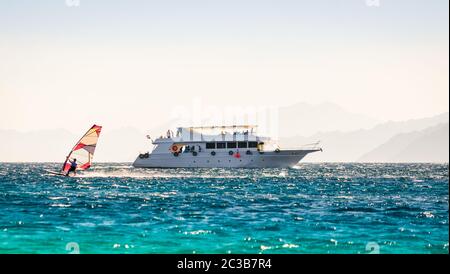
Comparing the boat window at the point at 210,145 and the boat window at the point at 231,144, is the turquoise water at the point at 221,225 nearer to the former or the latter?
the boat window at the point at 231,144

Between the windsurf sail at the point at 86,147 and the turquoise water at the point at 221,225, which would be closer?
the turquoise water at the point at 221,225

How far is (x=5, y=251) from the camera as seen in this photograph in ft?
72.3

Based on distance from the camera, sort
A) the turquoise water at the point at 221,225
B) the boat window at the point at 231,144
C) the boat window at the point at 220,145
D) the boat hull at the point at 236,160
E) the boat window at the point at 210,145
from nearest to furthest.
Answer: the turquoise water at the point at 221,225
the boat hull at the point at 236,160
the boat window at the point at 231,144
the boat window at the point at 220,145
the boat window at the point at 210,145

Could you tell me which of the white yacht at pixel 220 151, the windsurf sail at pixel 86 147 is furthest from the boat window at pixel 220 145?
the windsurf sail at pixel 86 147

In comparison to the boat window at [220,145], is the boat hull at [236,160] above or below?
below

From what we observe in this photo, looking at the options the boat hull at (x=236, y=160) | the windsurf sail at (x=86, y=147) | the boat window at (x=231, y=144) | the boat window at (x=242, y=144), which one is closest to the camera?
the windsurf sail at (x=86, y=147)

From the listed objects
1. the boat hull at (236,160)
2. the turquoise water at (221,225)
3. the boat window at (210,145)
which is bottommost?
the turquoise water at (221,225)

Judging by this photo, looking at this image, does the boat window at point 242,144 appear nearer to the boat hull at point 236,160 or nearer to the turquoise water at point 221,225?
the boat hull at point 236,160

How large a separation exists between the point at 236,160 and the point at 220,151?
397cm

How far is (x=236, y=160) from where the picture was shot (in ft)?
425

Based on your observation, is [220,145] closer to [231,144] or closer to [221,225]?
[231,144]

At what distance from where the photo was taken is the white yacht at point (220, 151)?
422ft
